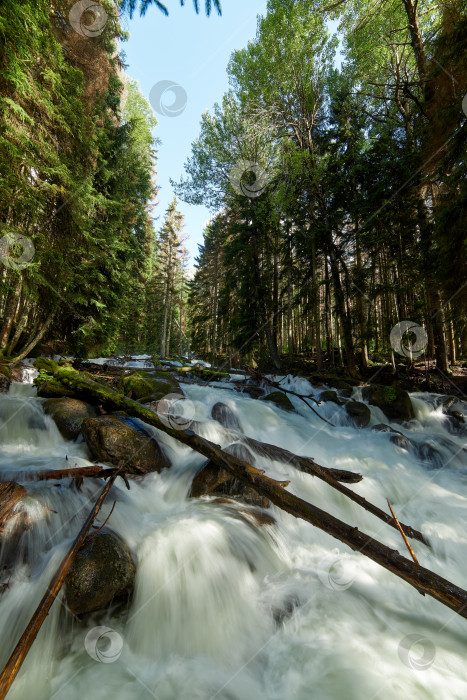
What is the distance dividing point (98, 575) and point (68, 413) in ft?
11.4

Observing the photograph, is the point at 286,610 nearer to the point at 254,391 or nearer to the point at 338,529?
the point at 338,529

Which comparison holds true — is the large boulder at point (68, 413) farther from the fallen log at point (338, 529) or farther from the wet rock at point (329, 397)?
the wet rock at point (329, 397)

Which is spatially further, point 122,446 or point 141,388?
point 141,388

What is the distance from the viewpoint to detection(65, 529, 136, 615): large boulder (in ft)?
6.95

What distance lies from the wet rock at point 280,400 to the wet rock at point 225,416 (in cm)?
219

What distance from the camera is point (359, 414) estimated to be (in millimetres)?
8430

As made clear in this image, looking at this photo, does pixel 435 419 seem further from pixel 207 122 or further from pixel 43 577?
pixel 207 122

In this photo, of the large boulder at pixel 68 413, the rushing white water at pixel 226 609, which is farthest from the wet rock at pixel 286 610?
the large boulder at pixel 68 413

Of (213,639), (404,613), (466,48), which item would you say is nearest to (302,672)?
(213,639)

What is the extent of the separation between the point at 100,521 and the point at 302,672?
208 centimetres

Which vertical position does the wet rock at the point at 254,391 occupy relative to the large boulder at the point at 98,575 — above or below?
above

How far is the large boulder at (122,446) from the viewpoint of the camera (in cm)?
406

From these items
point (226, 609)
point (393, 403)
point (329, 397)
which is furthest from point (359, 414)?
point (226, 609)

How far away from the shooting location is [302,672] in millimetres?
2027
